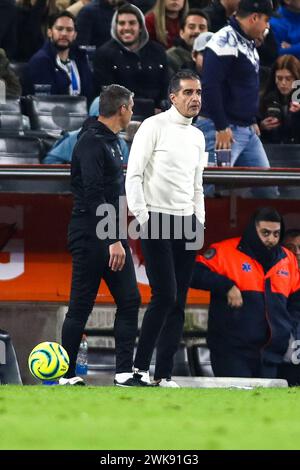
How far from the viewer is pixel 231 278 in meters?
11.3

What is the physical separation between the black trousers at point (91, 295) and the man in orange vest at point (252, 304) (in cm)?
161

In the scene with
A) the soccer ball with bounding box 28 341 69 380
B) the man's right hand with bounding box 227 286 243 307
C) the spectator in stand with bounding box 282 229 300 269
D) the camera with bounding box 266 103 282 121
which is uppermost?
the camera with bounding box 266 103 282 121

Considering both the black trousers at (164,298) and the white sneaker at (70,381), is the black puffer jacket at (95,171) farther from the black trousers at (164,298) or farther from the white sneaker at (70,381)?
the white sneaker at (70,381)

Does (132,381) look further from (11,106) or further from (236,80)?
(11,106)

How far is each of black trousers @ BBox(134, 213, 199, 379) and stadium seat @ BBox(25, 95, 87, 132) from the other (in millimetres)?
3124

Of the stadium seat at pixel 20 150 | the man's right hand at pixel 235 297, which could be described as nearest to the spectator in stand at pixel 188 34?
the stadium seat at pixel 20 150

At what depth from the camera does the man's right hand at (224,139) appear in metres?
11.1

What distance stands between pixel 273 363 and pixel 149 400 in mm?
3080

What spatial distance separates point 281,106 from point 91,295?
3.69 m

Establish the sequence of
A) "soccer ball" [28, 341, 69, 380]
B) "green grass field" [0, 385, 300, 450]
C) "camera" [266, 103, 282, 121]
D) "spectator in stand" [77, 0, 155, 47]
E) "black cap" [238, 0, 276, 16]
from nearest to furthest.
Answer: "green grass field" [0, 385, 300, 450] < "soccer ball" [28, 341, 69, 380] < "black cap" [238, 0, 276, 16] < "camera" [266, 103, 282, 121] < "spectator in stand" [77, 0, 155, 47]

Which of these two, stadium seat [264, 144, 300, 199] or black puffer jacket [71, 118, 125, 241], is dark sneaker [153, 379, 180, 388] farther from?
stadium seat [264, 144, 300, 199]

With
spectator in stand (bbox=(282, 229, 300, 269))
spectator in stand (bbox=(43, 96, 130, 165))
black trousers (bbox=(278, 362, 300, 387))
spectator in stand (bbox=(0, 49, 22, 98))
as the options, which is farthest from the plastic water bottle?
spectator in stand (bbox=(0, 49, 22, 98))

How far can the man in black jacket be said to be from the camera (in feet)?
31.4

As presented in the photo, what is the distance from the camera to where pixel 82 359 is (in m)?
11.8
